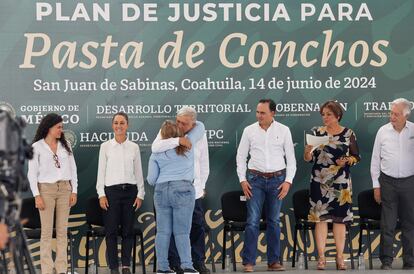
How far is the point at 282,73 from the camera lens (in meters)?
10.8

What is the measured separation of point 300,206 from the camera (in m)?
10.6

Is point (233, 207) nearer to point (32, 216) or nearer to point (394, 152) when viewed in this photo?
point (394, 152)

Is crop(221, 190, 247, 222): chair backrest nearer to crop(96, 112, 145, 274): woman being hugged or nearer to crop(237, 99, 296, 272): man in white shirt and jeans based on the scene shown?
crop(237, 99, 296, 272): man in white shirt and jeans

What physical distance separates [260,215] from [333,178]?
30.8 inches

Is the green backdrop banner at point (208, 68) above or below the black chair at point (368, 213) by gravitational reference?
above

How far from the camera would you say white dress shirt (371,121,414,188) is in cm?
1027

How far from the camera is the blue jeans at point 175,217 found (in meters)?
9.27

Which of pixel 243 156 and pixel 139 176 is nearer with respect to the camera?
pixel 139 176

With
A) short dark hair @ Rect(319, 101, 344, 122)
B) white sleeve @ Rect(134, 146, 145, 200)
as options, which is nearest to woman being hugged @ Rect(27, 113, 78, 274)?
white sleeve @ Rect(134, 146, 145, 200)

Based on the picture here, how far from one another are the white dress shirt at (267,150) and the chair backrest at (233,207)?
1.14 ft

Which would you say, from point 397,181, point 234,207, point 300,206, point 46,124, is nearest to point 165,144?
point 46,124

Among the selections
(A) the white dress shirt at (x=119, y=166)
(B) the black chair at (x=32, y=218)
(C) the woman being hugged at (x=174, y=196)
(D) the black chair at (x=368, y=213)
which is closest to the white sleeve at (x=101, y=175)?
(A) the white dress shirt at (x=119, y=166)

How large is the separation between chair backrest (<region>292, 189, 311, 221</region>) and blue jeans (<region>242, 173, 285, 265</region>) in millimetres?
419

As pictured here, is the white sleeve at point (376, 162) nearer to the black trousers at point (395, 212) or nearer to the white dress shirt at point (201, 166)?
the black trousers at point (395, 212)
